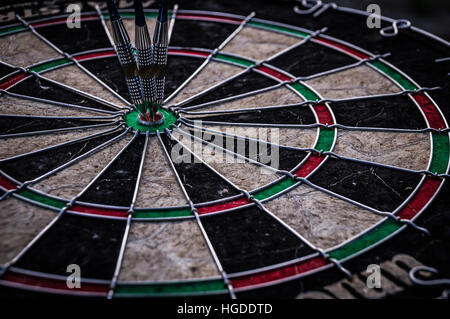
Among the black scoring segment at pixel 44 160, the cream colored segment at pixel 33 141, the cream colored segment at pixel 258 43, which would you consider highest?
the cream colored segment at pixel 258 43

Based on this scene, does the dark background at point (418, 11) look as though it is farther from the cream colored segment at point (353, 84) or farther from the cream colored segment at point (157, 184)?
the cream colored segment at point (157, 184)

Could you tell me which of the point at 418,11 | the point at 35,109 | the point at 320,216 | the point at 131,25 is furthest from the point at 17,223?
the point at 418,11

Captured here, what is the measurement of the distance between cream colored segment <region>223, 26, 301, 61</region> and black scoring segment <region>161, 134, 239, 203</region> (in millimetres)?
2042

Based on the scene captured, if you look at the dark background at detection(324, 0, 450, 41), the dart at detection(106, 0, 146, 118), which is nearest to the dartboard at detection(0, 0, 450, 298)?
the dart at detection(106, 0, 146, 118)

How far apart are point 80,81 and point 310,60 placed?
2773 millimetres

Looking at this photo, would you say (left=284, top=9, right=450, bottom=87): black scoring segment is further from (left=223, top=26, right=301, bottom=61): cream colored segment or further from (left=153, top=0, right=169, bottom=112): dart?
(left=153, top=0, right=169, bottom=112): dart

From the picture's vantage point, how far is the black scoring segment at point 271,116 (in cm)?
564

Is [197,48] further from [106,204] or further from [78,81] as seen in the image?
[106,204]

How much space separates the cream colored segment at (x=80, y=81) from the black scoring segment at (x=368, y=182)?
2.34 m

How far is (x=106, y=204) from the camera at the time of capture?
4.57 meters

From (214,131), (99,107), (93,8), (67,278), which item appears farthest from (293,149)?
(93,8)

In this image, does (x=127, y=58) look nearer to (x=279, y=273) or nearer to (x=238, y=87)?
(x=238, y=87)

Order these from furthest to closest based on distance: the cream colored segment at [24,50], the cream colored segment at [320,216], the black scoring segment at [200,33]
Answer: the black scoring segment at [200,33] < the cream colored segment at [24,50] < the cream colored segment at [320,216]

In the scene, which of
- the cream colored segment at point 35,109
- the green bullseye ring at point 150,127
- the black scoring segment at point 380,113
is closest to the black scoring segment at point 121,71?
the green bullseye ring at point 150,127
